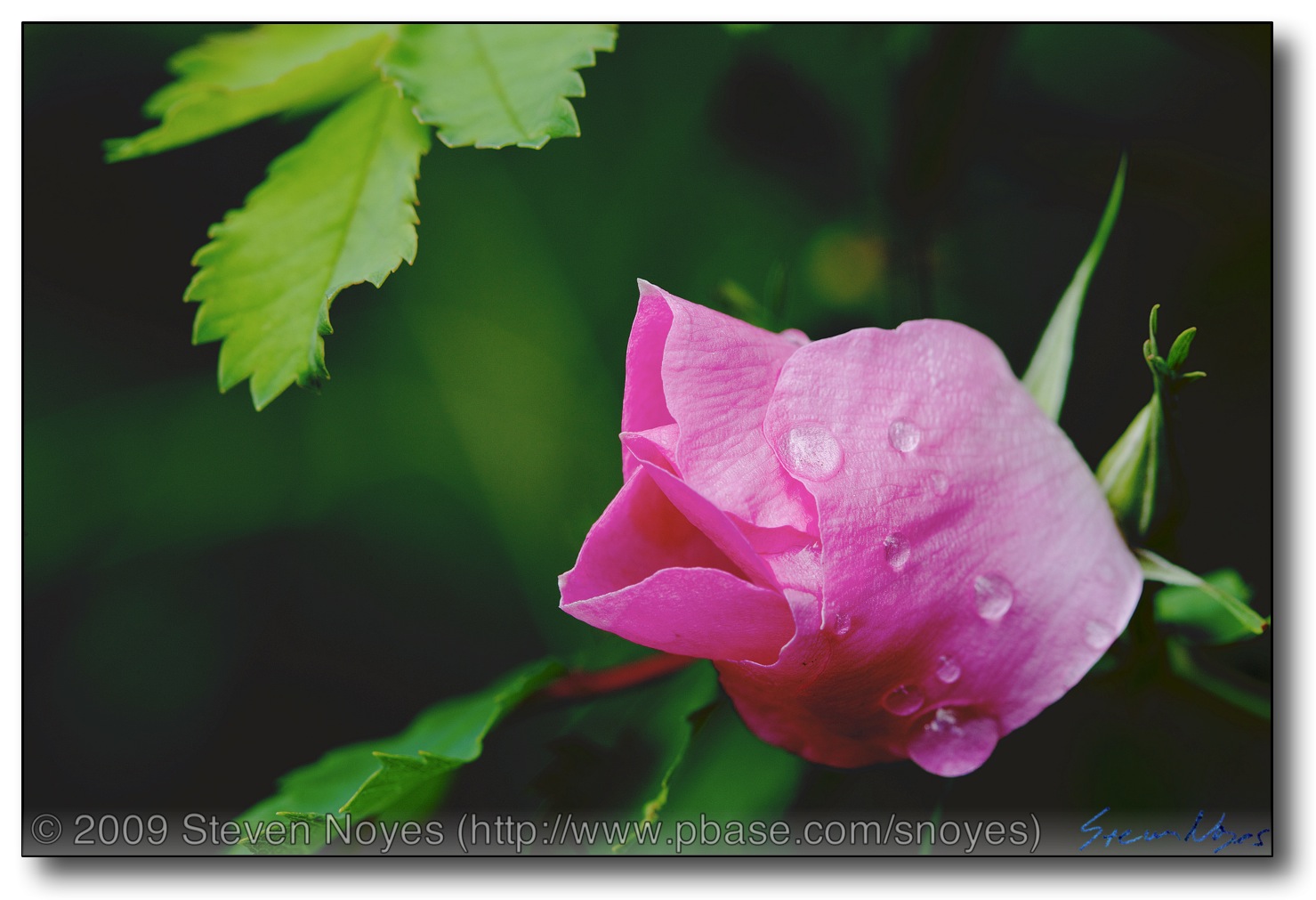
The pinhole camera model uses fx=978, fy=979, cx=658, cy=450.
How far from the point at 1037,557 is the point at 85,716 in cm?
65

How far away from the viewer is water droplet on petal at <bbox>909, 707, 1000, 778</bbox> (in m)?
0.47

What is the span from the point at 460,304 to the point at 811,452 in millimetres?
388

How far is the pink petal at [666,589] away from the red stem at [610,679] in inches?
6.8

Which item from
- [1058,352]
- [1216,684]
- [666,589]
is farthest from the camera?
[1216,684]

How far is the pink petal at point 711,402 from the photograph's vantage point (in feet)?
1.34

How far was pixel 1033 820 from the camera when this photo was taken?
0.67 metres

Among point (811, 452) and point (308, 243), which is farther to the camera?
point (308, 243)

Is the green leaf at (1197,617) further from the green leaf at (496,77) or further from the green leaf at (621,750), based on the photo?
the green leaf at (496,77)

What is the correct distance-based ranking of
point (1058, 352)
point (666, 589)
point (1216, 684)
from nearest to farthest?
point (666, 589), point (1058, 352), point (1216, 684)

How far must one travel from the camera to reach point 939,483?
1.49ft

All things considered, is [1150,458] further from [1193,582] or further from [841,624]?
[841,624]
